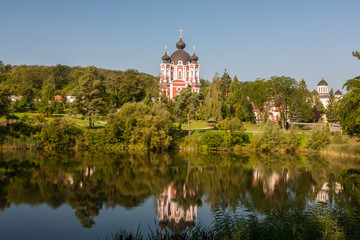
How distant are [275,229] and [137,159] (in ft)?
70.6

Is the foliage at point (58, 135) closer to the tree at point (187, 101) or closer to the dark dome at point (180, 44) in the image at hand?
the tree at point (187, 101)

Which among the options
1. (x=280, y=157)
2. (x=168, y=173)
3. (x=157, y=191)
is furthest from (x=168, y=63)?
(x=157, y=191)

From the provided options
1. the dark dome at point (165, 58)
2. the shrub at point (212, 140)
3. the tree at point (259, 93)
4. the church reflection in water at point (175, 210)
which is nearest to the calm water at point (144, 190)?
the church reflection in water at point (175, 210)

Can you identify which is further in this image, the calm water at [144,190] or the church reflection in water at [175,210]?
the calm water at [144,190]

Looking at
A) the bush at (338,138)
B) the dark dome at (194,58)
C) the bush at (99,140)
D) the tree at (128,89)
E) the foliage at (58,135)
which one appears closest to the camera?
the bush at (338,138)

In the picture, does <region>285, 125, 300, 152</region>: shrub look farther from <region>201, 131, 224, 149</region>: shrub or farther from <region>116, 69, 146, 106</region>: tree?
A: <region>116, 69, 146, 106</region>: tree

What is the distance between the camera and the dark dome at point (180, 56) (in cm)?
6975

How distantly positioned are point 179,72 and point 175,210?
57.0 m

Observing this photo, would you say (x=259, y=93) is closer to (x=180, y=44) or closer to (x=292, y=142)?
(x=292, y=142)

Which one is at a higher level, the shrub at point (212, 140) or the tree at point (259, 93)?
the tree at point (259, 93)

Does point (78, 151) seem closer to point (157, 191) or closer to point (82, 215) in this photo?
point (157, 191)

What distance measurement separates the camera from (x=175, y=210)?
14.0 m

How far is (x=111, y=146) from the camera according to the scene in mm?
36219

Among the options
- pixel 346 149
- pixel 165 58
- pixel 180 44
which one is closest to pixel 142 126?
pixel 346 149
